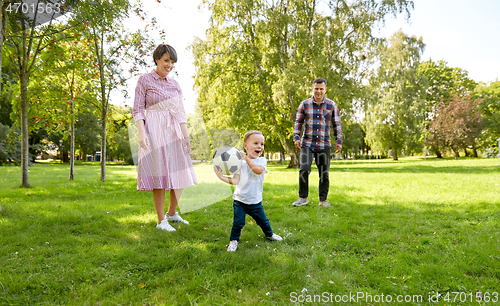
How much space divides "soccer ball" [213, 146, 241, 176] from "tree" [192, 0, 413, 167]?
13717 millimetres

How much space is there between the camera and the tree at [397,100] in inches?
1143

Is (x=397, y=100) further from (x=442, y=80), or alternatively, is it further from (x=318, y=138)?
(x=318, y=138)

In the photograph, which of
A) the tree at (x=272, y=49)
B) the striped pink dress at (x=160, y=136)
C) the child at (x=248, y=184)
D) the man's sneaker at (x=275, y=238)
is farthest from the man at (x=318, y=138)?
the tree at (x=272, y=49)

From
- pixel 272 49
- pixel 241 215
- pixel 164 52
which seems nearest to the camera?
pixel 241 215

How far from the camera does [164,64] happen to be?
12.0 ft

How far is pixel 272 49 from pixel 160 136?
618 inches

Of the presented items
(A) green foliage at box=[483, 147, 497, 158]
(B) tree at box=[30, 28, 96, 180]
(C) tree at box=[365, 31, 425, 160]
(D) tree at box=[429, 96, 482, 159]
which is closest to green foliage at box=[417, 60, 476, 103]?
(D) tree at box=[429, 96, 482, 159]

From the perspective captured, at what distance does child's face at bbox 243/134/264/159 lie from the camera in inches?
124

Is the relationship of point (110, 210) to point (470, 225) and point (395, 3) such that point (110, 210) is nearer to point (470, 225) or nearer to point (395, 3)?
point (470, 225)

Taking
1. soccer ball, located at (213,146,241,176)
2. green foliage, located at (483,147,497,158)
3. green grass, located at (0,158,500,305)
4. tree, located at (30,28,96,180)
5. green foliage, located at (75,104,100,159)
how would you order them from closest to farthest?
green grass, located at (0,158,500,305) → soccer ball, located at (213,146,241,176) → tree, located at (30,28,96,180) → green foliage, located at (75,104,100,159) → green foliage, located at (483,147,497,158)

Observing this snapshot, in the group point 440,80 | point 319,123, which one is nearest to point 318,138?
point 319,123

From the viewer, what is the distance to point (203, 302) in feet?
6.75

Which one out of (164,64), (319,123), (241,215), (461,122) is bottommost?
(241,215)

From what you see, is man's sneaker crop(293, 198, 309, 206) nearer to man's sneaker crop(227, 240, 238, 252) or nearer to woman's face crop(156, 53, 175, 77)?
man's sneaker crop(227, 240, 238, 252)
